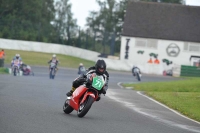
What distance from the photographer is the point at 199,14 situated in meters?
75.9

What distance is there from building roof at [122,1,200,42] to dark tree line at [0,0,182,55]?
3189mm

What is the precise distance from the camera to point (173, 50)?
74250 millimetres

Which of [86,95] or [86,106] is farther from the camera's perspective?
[86,95]

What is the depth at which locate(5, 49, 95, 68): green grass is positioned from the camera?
2453 inches

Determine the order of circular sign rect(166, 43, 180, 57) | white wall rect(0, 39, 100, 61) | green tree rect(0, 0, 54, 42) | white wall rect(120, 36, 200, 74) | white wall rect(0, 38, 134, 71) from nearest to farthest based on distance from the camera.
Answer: white wall rect(0, 38, 134, 71)
white wall rect(0, 39, 100, 61)
green tree rect(0, 0, 54, 42)
white wall rect(120, 36, 200, 74)
circular sign rect(166, 43, 180, 57)

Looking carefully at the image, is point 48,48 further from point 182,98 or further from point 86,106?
point 86,106

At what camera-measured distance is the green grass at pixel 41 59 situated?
204 feet

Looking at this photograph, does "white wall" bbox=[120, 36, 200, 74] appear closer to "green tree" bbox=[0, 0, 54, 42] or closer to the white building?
the white building

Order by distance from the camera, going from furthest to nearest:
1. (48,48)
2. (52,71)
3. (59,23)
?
(59,23) → (48,48) → (52,71)

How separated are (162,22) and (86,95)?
61.2 meters

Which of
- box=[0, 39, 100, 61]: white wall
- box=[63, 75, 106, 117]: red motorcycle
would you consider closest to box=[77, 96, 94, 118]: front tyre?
box=[63, 75, 106, 117]: red motorcycle

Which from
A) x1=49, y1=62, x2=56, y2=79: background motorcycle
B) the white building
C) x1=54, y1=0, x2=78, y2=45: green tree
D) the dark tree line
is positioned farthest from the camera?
x1=54, y1=0, x2=78, y2=45: green tree

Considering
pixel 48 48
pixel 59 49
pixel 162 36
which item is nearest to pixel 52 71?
pixel 48 48

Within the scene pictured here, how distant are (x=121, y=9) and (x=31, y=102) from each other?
261 ft
